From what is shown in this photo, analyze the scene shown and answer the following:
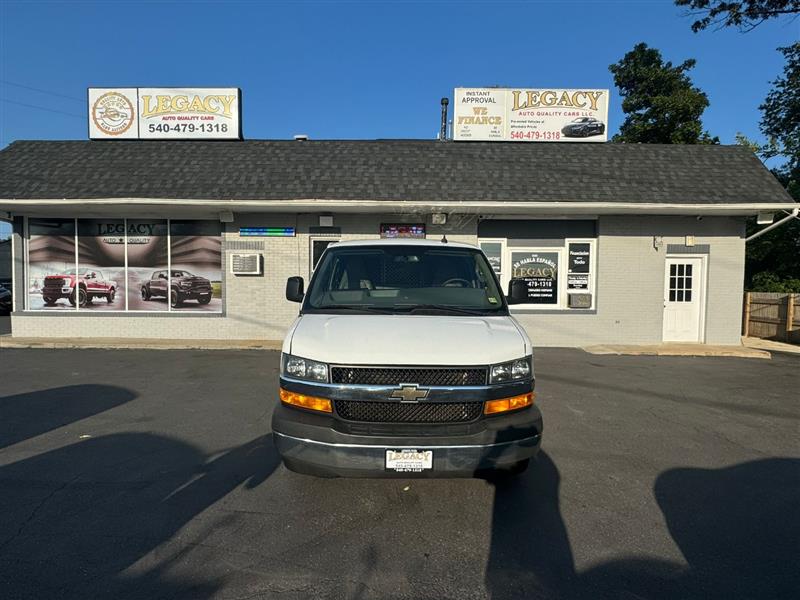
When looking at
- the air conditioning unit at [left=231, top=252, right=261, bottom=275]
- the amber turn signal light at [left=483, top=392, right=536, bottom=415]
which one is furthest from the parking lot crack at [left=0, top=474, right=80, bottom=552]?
the air conditioning unit at [left=231, top=252, right=261, bottom=275]

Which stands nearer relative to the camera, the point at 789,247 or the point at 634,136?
the point at 789,247

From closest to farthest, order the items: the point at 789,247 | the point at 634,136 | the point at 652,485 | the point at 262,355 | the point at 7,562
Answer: the point at 7,562
the point at 652,485
the point at 262,355
the point at 789,247
the point at 634,136

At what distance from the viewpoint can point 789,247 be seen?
1761 centimetres

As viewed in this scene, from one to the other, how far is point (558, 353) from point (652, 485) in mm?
7025

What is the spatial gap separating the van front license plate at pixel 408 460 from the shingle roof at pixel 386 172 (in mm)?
8586

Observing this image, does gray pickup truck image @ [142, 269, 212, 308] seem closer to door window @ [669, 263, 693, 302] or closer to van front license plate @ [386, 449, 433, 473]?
van front license plate @ [386, 449, 433, 473]

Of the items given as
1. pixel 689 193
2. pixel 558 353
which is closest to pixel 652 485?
pixel 558 353

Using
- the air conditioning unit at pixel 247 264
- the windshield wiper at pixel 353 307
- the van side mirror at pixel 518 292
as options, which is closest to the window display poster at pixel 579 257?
the air conditioning unit at pixel 247 264

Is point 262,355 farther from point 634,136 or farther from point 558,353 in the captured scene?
point 634,136

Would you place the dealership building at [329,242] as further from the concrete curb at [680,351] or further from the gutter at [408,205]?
the concrete curb at [680,351]

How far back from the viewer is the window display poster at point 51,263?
12297mm

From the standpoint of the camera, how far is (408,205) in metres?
11.1

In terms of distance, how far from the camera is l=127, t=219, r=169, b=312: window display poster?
1228 centimetres

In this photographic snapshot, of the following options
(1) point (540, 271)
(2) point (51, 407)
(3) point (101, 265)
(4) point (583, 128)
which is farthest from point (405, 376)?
(4) point (583, 128)
